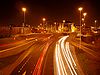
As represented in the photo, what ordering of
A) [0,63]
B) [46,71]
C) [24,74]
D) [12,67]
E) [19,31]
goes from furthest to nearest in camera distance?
[19,31], [0,63], [12,67], [46,71], [24,74]

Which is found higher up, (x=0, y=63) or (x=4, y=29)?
(x=4, y=29)

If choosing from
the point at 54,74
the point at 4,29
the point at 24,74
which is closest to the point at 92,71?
the point at 54,74

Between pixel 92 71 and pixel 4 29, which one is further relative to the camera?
pixel 4 29

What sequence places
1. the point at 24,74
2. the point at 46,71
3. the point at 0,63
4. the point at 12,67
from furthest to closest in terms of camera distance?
1. the point at 0,63
2. the point at 12,67
3. the point at 46,71
4. the point at 24,74

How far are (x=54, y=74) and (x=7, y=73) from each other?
559cm

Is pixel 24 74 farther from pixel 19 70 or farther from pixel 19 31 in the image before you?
pixel 19 31

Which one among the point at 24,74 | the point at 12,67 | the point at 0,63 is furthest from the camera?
the point at 0,63

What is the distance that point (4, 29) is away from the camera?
77.4 metres

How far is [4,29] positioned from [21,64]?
4991cm

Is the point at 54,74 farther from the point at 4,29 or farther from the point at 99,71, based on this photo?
the point at 4,29

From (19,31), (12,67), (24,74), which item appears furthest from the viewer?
(19,31)

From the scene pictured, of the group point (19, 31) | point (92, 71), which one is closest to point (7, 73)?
point (92, 71)

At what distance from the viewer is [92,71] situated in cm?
2581

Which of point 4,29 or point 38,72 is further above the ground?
point 4,29
